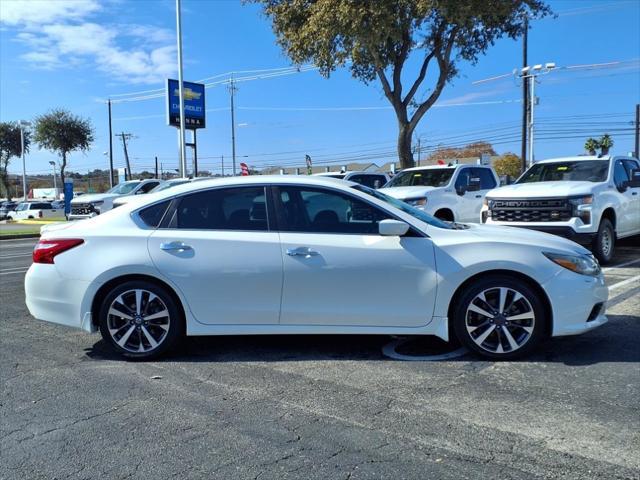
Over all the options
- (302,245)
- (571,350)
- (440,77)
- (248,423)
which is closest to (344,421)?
(248,423)

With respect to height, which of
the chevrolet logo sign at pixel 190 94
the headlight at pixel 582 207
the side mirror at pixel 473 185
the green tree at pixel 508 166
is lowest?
the headlight at pixel 582 207

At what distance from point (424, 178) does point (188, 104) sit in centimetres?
2118

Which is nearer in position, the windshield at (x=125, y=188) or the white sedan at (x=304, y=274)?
the white sedan at (x=304, y=274)

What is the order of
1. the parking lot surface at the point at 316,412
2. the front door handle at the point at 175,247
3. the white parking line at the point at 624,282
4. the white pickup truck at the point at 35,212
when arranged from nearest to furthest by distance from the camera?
1. the parking lot surface at the point at 316,412
2. the front door handle at the point at 175,247
3. the white parking line at the point at 624,282
4. the white pickup truck at the point at 35,212

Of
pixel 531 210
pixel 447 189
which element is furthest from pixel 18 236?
pixel 531 210

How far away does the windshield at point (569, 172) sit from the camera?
1042 cm

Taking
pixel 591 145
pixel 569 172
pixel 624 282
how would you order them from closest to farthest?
pixel 624 282
pixel 569 172
pixel 591 145

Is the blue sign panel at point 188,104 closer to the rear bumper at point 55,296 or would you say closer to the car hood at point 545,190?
the car hood at point 545,190

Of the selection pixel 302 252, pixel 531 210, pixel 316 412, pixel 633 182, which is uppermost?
pixel 633 182

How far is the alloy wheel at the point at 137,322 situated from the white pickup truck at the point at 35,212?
118 feet

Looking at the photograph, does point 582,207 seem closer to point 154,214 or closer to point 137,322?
point 154,214

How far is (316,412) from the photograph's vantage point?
12.4ft

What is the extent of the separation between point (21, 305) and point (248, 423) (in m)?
5.02

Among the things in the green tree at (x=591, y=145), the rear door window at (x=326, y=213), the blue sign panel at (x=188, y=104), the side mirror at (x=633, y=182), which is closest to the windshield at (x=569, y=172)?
the side mirror at (x=633, y=182)
